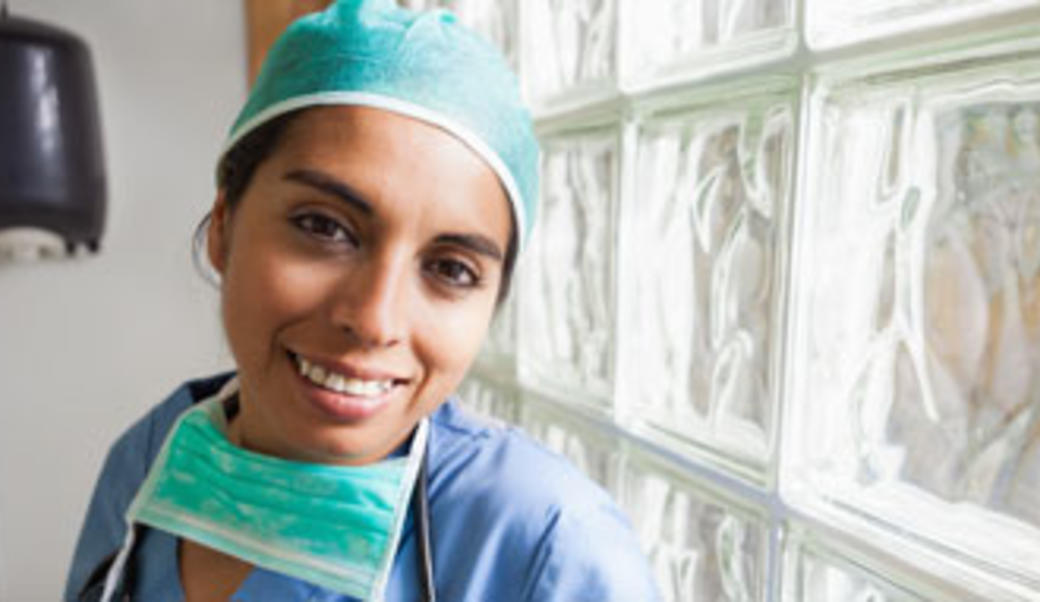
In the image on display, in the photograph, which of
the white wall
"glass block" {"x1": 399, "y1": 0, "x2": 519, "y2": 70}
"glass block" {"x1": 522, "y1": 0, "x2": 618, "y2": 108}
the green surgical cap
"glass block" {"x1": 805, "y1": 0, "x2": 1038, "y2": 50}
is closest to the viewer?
"glass block" {"x1": 805, "y1": 0, "x2": 1038, "y2": 50}

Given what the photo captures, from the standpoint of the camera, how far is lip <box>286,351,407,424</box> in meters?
0.52

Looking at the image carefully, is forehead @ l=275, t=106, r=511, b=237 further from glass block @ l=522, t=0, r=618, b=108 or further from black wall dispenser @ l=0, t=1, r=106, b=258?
black wall dispenser @ l=0, t=1, r=106, b=258

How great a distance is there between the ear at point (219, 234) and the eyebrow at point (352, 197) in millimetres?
103

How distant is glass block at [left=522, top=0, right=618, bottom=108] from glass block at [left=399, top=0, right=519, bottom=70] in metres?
0.03

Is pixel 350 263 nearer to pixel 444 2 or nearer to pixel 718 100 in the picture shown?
pixel 718 100

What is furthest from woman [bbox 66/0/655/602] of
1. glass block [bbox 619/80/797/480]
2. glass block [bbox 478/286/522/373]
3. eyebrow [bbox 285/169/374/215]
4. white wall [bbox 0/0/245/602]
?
white wall [bbox 0/0/245/602]

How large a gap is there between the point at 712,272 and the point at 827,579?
233 millimetres

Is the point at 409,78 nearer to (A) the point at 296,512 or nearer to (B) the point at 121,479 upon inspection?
(A) the point at 296,512

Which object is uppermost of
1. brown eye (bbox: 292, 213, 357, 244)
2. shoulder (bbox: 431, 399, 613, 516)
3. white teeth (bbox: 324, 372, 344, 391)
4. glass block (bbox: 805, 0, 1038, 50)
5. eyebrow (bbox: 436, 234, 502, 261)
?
glass block (bbox: 805, 0, 1038, 50)

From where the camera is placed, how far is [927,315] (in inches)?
17.9

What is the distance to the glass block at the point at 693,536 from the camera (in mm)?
583

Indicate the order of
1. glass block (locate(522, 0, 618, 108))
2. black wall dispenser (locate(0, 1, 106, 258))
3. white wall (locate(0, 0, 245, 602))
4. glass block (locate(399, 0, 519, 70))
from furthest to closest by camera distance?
1. white wall (locate(0, 0, 245, 602))
2. black wall dispenser (locate(0, 1, 106, 258))
3. glass block (locate(399, 0, 519, 70))
4. glass block (locate(522, 0, 618, 108))

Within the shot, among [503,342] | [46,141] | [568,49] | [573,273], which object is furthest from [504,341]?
[46,141]

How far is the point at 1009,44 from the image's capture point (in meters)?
0.39
